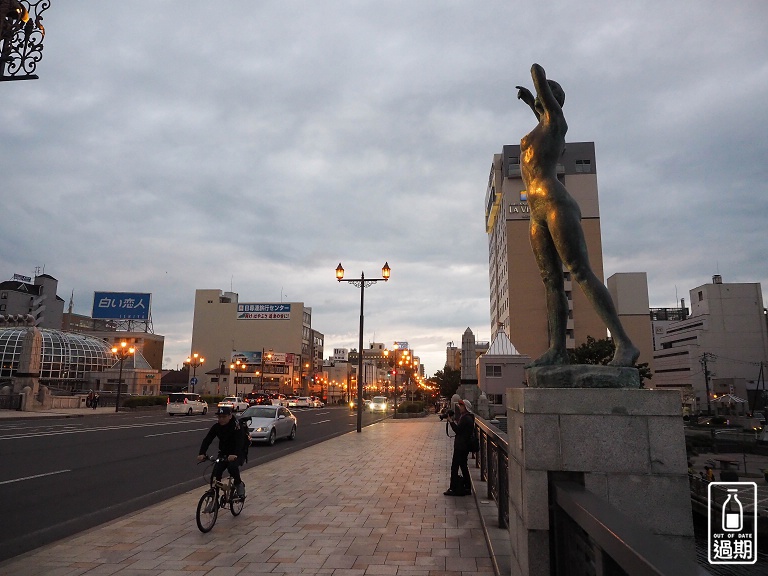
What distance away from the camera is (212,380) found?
9975 centimetres

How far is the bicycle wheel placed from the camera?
730 centimetres

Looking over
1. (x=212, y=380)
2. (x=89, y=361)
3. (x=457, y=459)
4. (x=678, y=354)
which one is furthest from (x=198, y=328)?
(x=457, y=459)

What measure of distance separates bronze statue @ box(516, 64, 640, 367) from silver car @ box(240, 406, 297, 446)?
16702mm

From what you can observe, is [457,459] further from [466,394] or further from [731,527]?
[466,394]

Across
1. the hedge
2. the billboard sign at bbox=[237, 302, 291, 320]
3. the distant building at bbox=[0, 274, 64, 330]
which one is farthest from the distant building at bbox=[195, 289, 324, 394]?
the hedge

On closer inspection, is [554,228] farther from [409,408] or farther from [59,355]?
[59,355]

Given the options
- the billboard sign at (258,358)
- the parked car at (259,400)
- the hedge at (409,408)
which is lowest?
the hedge at (409,408)

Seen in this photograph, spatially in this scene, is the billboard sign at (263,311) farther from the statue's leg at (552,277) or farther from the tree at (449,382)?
the statue's leg at (552,277)

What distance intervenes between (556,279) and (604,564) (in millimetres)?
2937

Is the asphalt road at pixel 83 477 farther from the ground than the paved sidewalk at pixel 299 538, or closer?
closer

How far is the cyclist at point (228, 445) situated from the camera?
782 centimetres

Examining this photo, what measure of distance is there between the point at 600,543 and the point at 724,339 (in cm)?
10570

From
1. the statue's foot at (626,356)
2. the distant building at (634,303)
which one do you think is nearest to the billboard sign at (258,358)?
the distant building at (634,303)

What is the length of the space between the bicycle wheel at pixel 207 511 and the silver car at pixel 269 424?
12054mm
